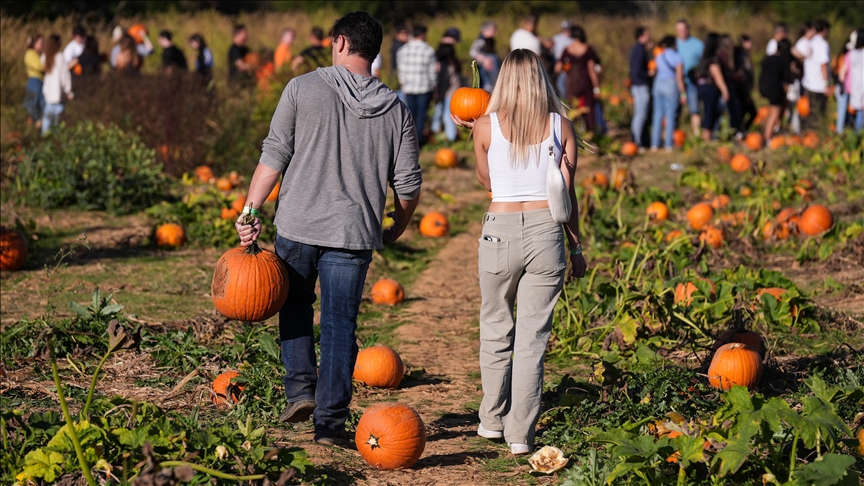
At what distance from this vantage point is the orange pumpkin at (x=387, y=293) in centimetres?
717

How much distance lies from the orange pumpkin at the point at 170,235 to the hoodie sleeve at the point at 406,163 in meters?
4.87

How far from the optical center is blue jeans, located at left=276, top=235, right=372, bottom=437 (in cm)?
409

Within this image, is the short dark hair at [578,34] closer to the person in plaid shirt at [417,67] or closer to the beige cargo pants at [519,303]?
the person in plaid shirt at [417,67]

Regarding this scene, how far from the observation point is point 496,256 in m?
4.15

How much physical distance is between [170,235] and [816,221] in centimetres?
536

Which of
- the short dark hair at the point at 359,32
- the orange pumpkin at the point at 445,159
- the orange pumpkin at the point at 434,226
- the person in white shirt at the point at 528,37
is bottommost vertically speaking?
the orange pumpkin at the point at 434,226

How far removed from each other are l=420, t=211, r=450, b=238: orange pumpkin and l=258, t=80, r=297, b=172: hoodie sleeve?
17.8 feet

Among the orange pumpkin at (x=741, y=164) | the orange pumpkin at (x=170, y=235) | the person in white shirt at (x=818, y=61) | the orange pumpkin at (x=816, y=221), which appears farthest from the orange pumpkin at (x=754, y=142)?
the orange pumpkin at (x=170, y=235)

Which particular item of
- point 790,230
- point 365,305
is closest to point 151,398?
point 365,305

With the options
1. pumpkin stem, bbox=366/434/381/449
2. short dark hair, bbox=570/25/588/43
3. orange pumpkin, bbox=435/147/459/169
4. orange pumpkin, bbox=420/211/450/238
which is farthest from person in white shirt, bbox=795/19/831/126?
pumpkin stem, bbox=366/434/381/449

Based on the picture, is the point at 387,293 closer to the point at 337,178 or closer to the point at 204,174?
the point at 337,178

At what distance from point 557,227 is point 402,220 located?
653 mm

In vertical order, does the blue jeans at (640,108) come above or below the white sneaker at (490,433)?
above

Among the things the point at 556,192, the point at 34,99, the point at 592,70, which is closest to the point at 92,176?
the point at 34,99
